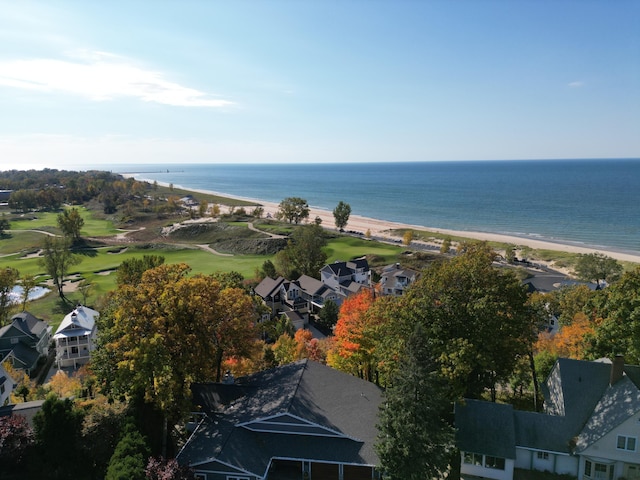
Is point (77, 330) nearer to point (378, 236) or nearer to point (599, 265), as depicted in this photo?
point (599, 265)

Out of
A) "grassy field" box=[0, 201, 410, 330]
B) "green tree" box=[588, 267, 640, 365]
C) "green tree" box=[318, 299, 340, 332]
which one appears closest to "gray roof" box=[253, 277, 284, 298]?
"green tree" box=[318, 299, 340, 332]

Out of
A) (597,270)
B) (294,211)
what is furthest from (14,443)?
(294,211)

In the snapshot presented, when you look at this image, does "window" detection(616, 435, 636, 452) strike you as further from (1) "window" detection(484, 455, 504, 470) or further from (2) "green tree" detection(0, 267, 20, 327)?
(2) "green tree" detection(0, 267, 20, 327)

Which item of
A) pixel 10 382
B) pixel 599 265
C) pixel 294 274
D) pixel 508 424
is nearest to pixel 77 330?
pixel 10 382

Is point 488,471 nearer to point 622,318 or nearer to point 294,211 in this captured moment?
point 622,318

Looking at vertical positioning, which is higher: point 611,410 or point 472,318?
point 472,318

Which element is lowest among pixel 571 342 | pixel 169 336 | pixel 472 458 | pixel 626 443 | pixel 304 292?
A: pixel 304 292

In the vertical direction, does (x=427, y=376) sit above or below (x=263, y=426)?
above
